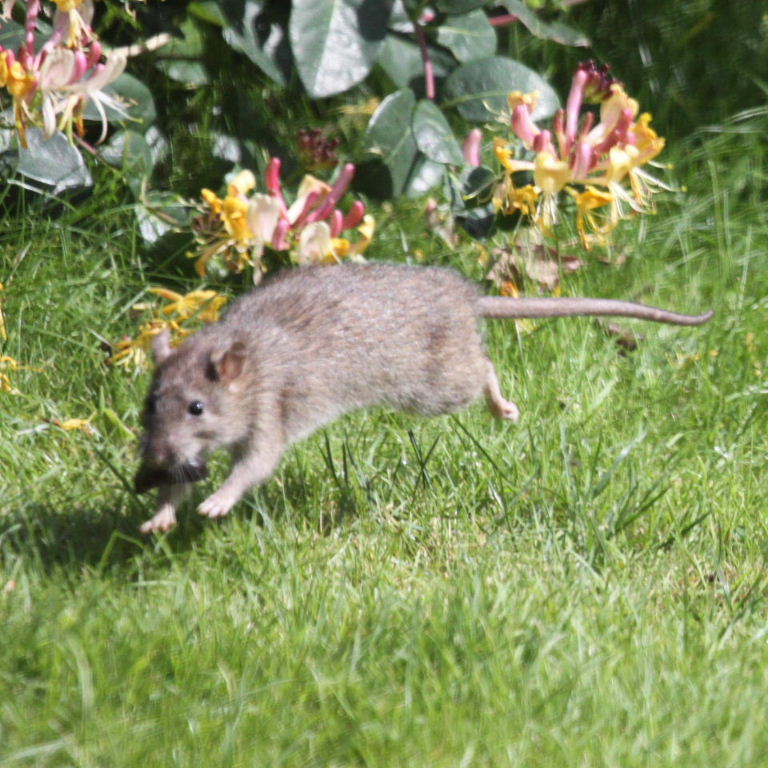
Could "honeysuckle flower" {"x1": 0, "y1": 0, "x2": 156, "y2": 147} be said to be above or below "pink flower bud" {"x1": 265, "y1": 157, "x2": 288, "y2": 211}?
above

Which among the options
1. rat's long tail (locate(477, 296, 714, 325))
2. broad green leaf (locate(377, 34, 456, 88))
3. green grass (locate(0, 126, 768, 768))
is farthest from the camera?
broad green leaf (locate(377, 34, 456, 88))

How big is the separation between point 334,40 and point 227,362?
1.23m

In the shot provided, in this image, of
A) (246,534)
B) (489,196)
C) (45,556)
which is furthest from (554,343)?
(45,556)

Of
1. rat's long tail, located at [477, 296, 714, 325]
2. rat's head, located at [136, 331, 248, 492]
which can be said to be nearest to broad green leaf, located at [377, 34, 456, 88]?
rat's long tail, located at [477, 296, 714, 325]

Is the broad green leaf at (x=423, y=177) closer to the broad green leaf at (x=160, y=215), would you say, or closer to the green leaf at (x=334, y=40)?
the green leaf at (x=334, y=40)

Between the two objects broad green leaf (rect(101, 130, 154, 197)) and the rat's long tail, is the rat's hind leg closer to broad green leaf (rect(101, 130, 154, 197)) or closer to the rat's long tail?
the rat's long tail

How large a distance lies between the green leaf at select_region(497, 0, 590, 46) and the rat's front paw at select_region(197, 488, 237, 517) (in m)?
1.98

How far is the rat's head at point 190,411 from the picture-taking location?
343cm

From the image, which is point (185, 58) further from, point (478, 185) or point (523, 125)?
point (523, 125)

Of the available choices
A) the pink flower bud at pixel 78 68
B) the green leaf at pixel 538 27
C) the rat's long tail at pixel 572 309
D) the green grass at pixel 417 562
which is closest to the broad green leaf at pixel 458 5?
the green leaf at pixel 538 27

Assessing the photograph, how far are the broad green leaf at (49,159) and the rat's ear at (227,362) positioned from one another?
3.70ft

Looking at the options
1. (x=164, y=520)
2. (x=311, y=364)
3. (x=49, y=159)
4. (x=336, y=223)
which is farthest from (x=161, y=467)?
(x=49, y=159)

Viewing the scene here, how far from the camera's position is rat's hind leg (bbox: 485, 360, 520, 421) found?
162 inches

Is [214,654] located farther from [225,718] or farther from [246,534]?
[246,534]
